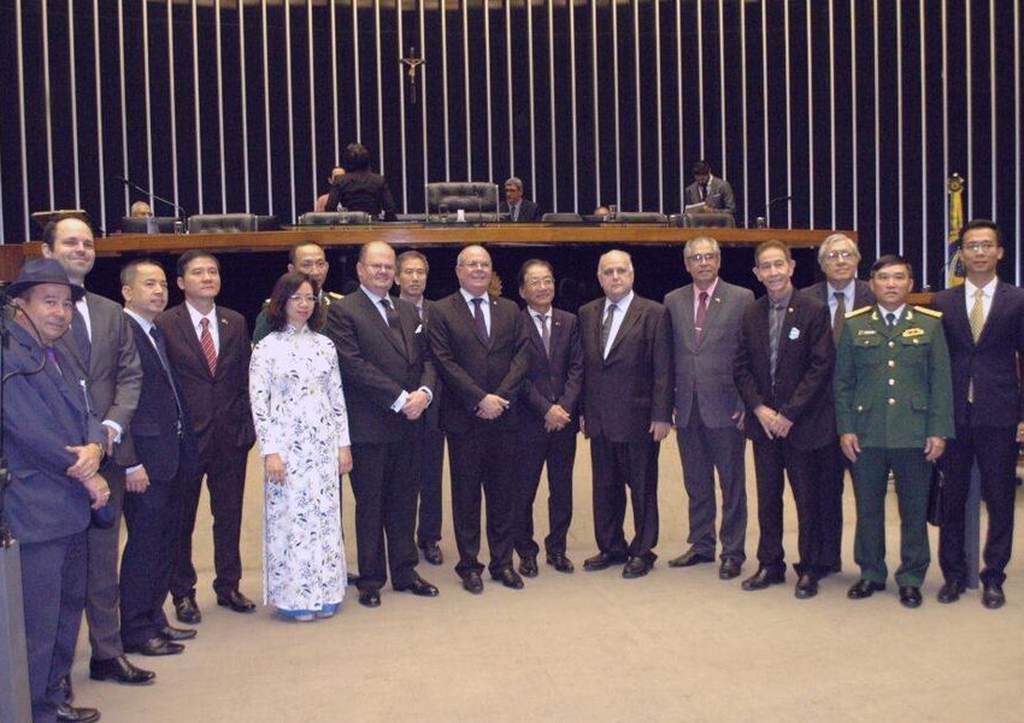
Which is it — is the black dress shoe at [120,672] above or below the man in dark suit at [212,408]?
below

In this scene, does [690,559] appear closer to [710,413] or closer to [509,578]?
[710,413]

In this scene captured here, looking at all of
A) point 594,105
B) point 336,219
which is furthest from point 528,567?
point 594,105

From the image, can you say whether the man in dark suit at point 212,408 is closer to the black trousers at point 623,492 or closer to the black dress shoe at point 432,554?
the black dress shoe at point 432,554

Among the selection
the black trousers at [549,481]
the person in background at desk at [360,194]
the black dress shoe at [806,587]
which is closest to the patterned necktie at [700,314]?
the black trousers at [549,481]

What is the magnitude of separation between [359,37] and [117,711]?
9.90m

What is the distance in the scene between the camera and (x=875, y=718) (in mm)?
3189

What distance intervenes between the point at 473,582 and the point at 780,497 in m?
1.25

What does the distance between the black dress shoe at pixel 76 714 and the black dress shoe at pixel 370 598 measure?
4.31 feet

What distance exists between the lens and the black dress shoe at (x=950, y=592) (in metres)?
4.36

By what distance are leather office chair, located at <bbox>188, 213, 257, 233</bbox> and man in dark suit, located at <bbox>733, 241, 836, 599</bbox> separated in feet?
13.5

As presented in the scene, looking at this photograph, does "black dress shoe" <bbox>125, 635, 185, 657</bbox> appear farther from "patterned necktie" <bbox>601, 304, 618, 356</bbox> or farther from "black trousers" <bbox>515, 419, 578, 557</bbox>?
"patterned necktie" <bbox>601, 304, 618, 356</bbox>

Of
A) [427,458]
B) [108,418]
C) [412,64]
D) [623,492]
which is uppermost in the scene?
[412,64]

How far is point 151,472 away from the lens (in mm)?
3828

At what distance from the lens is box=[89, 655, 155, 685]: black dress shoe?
3605 millimetres
